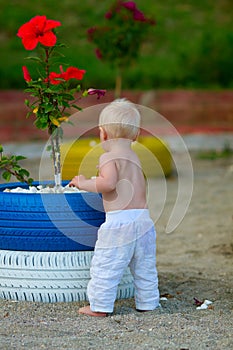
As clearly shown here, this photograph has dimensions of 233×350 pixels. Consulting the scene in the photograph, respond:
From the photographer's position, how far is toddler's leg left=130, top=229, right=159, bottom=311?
386cm

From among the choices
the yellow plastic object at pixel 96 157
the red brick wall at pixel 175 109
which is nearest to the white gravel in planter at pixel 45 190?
the yellow plastic object at pixel 96 157

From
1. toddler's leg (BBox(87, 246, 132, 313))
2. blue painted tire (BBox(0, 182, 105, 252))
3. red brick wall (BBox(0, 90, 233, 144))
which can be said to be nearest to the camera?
toddler's leg (BBox(87, 246, 132, 313))

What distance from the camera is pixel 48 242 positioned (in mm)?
3910

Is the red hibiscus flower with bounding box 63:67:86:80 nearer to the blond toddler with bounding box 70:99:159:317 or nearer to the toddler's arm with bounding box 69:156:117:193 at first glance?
the blond toddler with bounding box 70:99:159:317

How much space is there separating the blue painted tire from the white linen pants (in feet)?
0.45

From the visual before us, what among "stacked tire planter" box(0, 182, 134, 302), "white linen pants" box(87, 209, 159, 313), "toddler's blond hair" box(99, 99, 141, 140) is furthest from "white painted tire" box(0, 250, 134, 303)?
"toddler's blond hair" box(99, 99, 141, 140)

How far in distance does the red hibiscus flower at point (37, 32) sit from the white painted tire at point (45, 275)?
1025 millimetres

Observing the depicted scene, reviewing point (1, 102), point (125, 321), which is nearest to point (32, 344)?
point (125, 321)

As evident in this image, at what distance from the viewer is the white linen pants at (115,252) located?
3.76 meters

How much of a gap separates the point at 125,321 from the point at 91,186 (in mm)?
634

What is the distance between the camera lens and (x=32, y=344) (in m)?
3.34

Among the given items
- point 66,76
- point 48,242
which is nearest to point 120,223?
point 48,242

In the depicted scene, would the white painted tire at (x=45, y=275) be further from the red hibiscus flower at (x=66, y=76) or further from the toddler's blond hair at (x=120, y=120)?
the red hibiscus flower at (x=66, y=76)

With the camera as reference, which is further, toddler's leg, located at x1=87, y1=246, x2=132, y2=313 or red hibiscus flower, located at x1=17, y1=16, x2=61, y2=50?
red hibiscus flower, located at x1=17, y1=16, x2=61, y2=50
